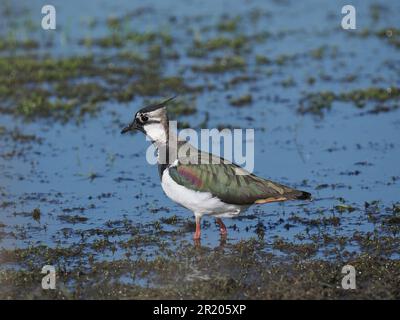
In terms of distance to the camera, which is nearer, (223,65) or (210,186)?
(210,186)

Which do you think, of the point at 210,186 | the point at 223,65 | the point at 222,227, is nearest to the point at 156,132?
the point at 210,186

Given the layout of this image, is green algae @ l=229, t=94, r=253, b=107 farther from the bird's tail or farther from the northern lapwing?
the bird's tail

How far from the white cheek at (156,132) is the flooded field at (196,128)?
2.87 feet

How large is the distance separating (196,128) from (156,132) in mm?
3608

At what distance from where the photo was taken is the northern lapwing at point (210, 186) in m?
8.67

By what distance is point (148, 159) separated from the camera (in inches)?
454

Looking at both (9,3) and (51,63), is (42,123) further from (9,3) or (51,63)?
(9,3)

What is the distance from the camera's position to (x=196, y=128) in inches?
502

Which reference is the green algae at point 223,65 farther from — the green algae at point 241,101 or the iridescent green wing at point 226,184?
the iridescent green wing at point 226,184

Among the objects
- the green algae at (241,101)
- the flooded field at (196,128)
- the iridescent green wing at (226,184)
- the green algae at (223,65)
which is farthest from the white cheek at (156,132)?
the green algae at (223,65)

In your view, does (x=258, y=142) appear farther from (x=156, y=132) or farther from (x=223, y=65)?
(x=223, y=65)

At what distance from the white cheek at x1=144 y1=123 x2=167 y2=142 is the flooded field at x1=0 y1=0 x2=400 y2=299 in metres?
0.87
